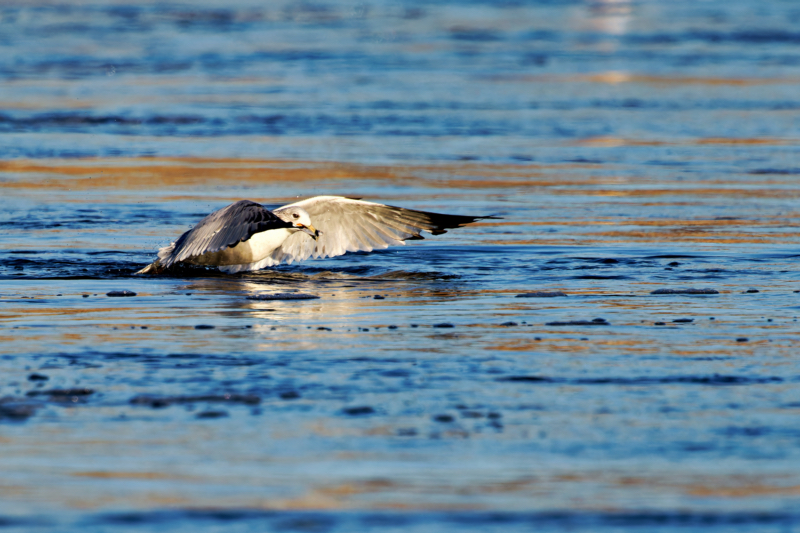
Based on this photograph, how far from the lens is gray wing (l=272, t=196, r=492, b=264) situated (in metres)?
Result: 10.6

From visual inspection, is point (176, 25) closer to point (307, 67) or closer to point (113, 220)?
point (307, 67)

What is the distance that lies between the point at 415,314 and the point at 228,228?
75.1 inches

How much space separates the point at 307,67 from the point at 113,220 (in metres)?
11.9

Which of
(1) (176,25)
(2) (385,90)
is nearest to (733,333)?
(2) (385,90)

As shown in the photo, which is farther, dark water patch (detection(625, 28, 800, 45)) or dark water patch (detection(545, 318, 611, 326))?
dark water patch (detection(625, 28, 800, 45))

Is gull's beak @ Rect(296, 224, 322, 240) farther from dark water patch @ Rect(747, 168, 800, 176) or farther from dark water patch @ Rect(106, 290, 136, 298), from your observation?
dark water patch @ Rect(747, 168, 800, 176)

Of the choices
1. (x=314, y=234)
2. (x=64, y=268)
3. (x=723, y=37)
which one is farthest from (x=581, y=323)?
(x=723, y=37)

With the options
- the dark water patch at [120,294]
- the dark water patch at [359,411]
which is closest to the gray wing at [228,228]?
the dark water patch at [120,294]

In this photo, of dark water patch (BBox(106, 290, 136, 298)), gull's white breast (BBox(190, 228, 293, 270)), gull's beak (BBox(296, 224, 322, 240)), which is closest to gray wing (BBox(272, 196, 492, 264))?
gull's white breast (BBox(190, 228, 293, 270))

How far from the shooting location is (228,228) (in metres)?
9.61

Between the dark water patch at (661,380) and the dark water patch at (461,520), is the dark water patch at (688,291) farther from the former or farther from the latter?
the dark water patch at (461,520)

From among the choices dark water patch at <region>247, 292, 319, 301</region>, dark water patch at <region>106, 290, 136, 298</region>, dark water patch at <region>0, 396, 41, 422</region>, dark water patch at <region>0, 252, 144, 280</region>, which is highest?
dark water patch at <region>0, 252, 144, 280</region>

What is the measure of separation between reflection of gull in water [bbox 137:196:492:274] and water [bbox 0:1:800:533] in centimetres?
22

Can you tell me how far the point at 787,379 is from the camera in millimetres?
6500
